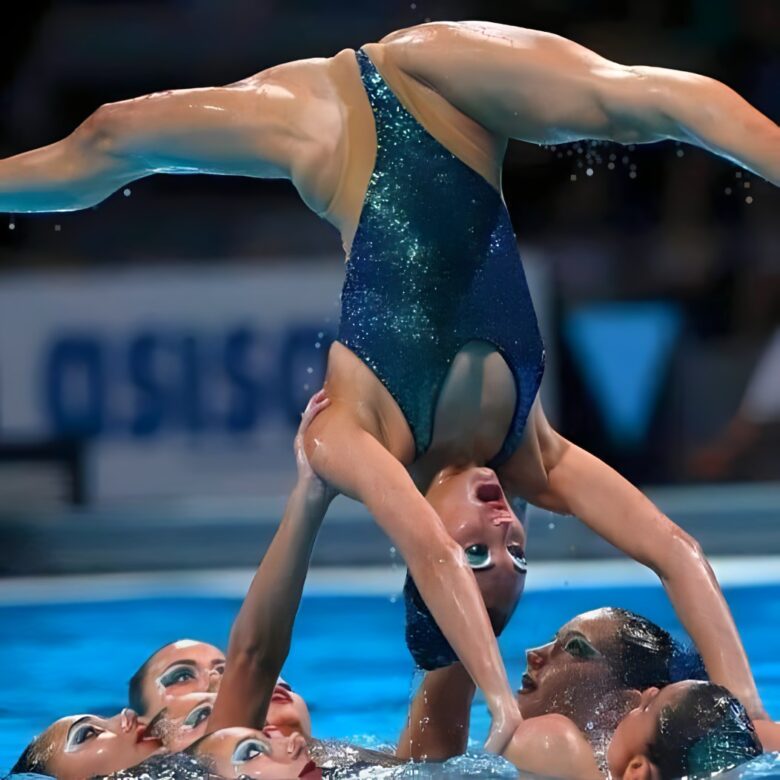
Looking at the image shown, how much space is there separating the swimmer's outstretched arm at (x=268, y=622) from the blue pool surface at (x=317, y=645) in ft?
3.31

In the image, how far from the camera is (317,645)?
5.48m

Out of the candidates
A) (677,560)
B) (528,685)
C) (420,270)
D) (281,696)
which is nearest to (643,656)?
(528,685)

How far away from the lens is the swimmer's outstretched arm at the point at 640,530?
327 centimetres

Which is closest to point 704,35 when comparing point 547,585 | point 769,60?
point 769,60

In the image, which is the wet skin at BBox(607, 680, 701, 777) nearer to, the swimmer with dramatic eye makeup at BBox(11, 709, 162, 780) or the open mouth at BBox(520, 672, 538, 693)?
the open mouth at BBox(520, 672, 538, 693)

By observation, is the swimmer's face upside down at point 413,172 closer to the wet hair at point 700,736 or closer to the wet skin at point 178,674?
the wet hair at point 700,736

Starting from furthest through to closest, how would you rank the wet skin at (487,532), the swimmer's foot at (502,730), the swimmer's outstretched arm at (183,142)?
the swimmer's outstretched arm at (183,142), the wet skin at (487,532), the swimmer's foot at (502,730)

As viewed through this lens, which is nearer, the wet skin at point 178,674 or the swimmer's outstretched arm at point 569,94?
the swimmer's outstretched arm at point 569,94

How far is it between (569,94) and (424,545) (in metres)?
0.86

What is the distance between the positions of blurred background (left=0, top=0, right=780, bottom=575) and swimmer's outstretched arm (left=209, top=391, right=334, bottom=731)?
303 centimetres

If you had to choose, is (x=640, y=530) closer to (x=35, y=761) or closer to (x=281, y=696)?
(x=281, y=696)

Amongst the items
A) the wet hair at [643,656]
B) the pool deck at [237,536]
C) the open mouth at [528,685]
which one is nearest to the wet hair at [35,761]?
the open mouth at [528,685]

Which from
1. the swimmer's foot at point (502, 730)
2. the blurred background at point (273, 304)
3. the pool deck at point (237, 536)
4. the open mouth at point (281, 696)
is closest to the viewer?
the swimmer's foot at point (502, 730)

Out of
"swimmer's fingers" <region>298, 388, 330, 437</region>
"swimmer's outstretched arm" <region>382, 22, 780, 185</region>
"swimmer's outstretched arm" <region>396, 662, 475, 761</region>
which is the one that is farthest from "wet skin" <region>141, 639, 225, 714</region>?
"swimmer's outstretched arm" <region>382, 22, 780, 185</region>
